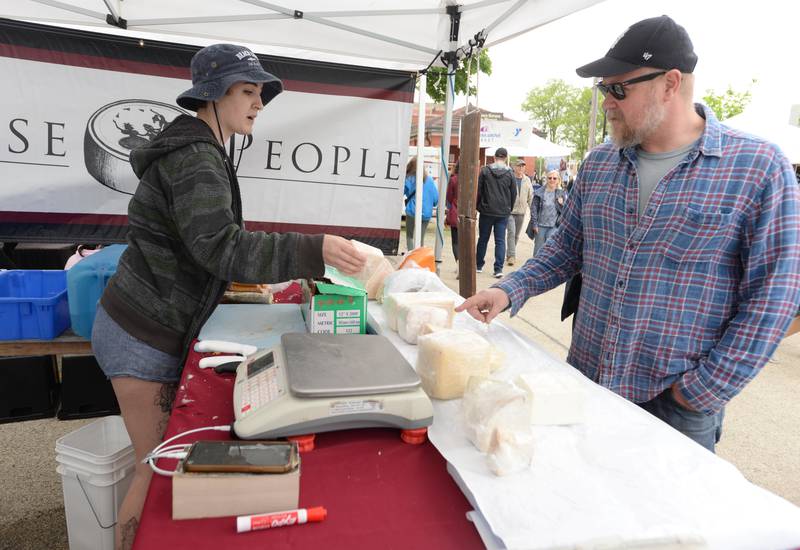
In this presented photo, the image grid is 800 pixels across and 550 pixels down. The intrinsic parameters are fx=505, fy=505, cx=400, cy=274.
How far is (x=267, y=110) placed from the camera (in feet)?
13.7

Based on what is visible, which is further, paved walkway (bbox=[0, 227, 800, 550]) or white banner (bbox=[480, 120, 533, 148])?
white banner (bbox=[480, 120, 533, 148])

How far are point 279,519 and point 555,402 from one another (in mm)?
691

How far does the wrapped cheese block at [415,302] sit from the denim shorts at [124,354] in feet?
2.55

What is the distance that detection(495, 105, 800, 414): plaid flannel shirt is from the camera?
1.44 m

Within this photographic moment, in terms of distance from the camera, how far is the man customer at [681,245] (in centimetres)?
145

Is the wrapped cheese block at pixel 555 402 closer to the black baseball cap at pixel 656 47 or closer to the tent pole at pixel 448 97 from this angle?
the black baseball cap at pixel 656 47

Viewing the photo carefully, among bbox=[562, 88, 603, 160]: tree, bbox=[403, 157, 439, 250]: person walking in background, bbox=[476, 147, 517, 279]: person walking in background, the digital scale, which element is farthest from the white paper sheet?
bbox=[562, 88, 603, 160]: tree

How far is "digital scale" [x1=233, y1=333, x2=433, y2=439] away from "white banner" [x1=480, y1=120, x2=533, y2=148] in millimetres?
18276

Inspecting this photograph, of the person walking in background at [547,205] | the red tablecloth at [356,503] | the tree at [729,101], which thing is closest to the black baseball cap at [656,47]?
the red tablecloth at [356,503]

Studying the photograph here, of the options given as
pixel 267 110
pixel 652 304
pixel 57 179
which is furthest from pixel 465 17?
pixel 57 179

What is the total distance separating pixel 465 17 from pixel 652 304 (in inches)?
111

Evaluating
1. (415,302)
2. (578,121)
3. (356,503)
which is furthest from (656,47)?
(578,121)

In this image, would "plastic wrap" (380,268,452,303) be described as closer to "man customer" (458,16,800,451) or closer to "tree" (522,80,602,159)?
"man customer" (458,16,800,451)

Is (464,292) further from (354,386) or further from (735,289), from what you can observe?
(354,386)
